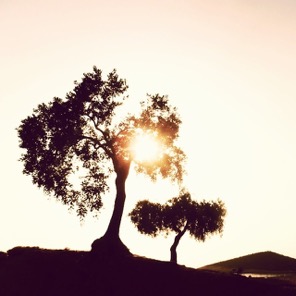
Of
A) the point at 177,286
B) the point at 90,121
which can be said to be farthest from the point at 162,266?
the point at 90,121

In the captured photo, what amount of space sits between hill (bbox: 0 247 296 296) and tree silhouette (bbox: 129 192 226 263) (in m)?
28.5

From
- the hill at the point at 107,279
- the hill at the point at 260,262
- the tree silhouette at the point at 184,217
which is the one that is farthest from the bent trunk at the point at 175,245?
the hill at the point at 107,279

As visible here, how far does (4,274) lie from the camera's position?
30.1 metres

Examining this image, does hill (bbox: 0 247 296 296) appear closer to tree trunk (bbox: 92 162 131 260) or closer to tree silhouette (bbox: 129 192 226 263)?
tree trunk (bbox: 92 162 131 260)

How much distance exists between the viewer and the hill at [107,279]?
84.4ft

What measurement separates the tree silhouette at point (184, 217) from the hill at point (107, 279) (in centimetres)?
2850

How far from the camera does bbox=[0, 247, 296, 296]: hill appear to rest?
84.4ft

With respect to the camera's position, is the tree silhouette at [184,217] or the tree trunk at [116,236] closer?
the tree trunk at [116,236]

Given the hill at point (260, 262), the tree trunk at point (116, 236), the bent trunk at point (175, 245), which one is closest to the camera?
the tree trunk at point (116, 236)

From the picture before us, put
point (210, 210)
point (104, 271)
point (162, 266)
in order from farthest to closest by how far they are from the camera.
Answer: point (210, 210) < point (162, 266) < point (104, 271)

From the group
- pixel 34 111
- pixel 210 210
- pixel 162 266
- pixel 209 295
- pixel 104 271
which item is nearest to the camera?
pixel 209 295

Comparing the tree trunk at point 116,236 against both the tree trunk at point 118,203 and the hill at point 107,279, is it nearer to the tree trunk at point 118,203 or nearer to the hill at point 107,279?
the tree trunk at point 118,203

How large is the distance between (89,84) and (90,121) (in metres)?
4.11

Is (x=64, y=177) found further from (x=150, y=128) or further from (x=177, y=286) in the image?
(x=177, y=286)
